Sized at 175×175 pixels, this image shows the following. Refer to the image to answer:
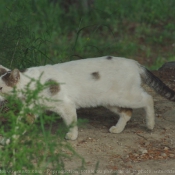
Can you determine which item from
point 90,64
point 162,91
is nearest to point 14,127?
point 90,64

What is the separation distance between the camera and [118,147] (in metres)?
4.91

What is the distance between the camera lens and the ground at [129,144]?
14.5 feet

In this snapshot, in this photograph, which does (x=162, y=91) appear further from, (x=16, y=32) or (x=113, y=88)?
(x=16, y=32)

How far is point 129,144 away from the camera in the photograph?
4.98 metres

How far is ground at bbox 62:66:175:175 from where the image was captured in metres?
4.41

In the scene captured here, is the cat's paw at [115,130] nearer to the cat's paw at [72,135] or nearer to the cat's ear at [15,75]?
the cat's paw at [72,135]

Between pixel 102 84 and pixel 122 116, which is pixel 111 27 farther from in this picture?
pixel 102 84

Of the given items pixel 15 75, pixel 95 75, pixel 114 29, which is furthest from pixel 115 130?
pixel 114 29

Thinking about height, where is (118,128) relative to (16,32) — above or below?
below

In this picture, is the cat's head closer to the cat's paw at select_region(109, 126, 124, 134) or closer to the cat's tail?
the cat's paw at select_region(109, 126, 124, 134)

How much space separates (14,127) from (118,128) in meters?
2.05

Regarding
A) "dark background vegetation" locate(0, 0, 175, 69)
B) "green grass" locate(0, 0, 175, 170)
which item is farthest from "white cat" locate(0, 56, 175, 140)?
"dark background vegetation" locate(0, 0, 175, 69)

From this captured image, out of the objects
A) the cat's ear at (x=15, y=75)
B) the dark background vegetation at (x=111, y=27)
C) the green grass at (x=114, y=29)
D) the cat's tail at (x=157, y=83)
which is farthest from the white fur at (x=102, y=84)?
the dark background vegetation at (x=111, y=27)

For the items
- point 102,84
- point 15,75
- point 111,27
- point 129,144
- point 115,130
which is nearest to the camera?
Result: point 15,75
